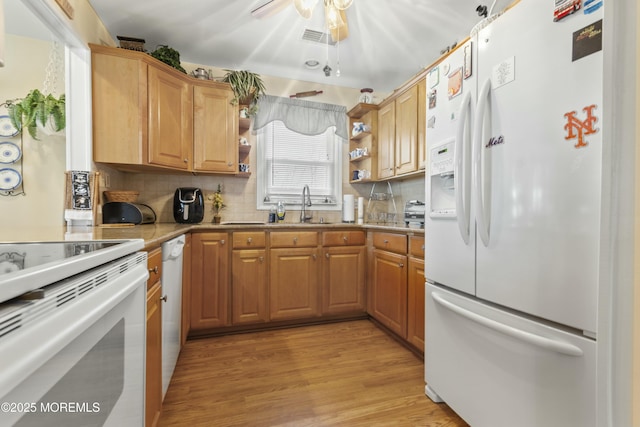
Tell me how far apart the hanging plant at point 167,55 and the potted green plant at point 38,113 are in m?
0.74

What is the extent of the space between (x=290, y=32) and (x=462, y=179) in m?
1.95

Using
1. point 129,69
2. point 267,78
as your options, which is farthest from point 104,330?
point 267,78

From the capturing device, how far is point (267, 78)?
10.3ft

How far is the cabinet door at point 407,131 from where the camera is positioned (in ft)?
8.30

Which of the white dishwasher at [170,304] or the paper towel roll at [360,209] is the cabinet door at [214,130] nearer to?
the white dishwasher at [170,304]

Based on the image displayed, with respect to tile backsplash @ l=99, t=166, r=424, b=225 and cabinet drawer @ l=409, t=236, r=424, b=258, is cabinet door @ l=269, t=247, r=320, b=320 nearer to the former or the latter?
tile backsplash @ l=99, t=166, r=424, b=225

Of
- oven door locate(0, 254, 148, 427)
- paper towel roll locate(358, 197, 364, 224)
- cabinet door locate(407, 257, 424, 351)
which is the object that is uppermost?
paper towel roll locate(358, 197, 364, 224)

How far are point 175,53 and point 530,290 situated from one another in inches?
115

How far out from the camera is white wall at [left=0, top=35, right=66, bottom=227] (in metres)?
2.16

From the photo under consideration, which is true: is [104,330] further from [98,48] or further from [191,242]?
[98,48]

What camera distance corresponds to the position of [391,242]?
2334 millimetres

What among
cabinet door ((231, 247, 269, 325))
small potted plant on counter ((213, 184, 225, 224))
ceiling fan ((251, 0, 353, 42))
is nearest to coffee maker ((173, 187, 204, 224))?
small potted plant on counter ((213, 184, 225, 224))

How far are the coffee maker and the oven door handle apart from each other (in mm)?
2097

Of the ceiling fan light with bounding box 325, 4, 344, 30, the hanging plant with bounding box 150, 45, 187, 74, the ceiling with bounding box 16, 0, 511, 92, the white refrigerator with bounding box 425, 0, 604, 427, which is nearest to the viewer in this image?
the white refrigerator with bounding box 425, 0, 604, 427
